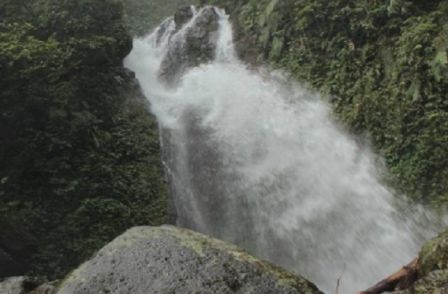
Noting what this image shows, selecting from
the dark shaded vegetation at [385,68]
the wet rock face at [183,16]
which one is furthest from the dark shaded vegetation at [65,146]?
the wet rock face at [183,16]

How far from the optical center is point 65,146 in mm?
10445

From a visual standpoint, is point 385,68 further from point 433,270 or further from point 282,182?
point 433,270

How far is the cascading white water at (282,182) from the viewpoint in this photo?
9.77 meters

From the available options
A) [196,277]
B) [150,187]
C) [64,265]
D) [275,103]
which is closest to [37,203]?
[64,265]

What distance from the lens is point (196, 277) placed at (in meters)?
4.13

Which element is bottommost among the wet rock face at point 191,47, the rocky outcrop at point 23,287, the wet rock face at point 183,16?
the rocky outcrop at point 23,287

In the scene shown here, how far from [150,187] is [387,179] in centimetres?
581

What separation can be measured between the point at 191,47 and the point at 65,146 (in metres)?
9.07

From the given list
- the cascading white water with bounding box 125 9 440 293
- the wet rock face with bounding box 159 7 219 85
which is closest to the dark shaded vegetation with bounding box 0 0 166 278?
the cascading white water with bounding box 125 9 440 293

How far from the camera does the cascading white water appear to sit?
977cm

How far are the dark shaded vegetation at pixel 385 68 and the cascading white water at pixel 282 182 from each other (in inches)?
23.5

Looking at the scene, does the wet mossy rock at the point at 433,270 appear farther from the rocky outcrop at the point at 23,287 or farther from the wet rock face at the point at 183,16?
the wet rock face at the point at 183,16

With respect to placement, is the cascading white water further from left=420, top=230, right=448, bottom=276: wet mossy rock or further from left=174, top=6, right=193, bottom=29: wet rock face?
left=174, top=6, right=193, bottom=29: wet rock face

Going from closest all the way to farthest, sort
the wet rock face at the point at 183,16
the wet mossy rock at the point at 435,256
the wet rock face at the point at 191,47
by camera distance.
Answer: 1. the wet mossy rock at the point at 435,256
2. the wet rock face at the point at 191,47
3. the wet rock face at the point at 183,16
